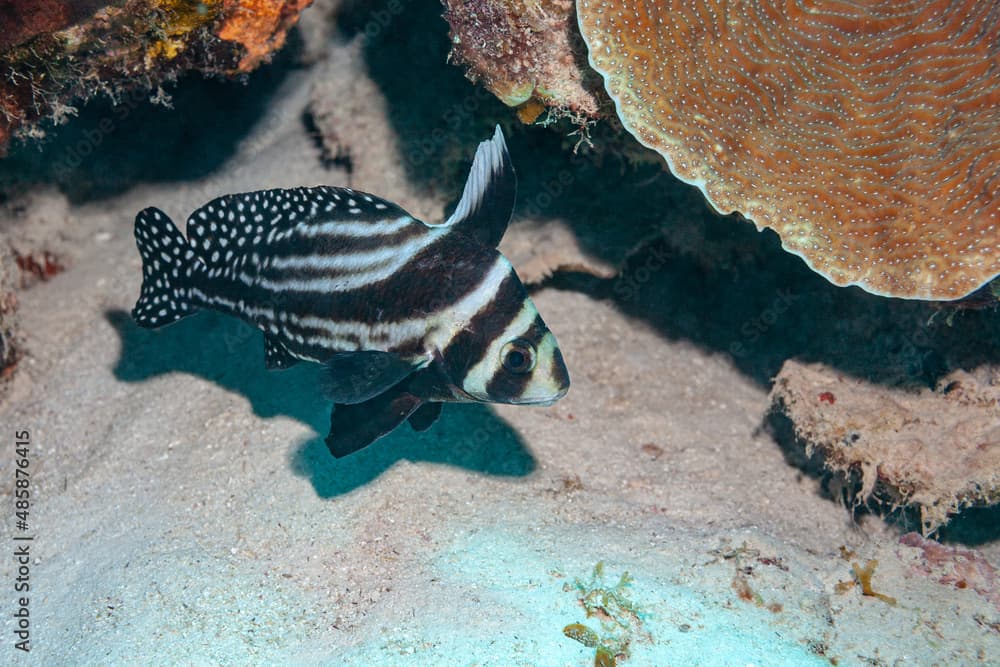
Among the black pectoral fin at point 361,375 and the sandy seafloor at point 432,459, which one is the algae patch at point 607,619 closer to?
the sandy seafloor at point 432,459

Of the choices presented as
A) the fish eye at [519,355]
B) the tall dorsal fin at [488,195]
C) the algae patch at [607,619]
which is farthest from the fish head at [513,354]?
the algae patch at [607,619]

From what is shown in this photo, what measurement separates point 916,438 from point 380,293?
3815 mm

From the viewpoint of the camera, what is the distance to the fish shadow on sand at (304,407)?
4.55 metres

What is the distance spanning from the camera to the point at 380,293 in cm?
369

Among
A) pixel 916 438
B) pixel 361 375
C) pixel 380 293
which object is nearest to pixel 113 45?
pixel 380 293

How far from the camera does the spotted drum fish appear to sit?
3.52 m

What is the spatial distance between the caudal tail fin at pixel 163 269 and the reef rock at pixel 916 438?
4.40 metres

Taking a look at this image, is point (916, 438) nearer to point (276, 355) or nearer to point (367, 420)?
point (367, 420)

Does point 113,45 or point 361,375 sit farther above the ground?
point 113,45

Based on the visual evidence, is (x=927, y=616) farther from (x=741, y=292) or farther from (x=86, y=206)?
(x=86, y=206)

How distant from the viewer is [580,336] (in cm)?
601
